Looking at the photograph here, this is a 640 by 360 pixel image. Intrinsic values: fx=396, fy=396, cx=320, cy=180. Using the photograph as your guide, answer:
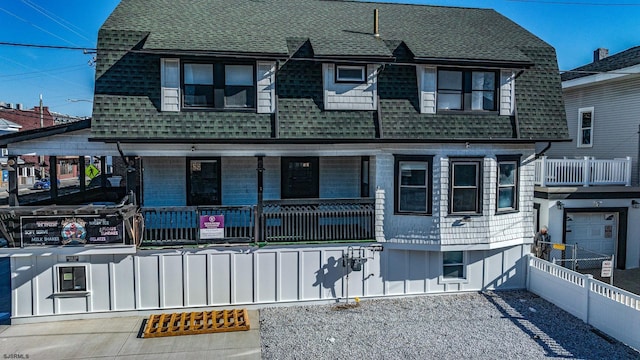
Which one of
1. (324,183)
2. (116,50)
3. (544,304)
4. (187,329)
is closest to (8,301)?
(187,329)

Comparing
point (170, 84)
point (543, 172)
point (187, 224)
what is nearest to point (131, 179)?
point (187, 224)

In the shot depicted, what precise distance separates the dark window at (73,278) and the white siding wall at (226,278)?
0.17 m

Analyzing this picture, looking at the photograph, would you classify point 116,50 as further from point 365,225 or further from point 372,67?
point 365,225

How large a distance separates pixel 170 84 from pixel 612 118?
14.8 metres

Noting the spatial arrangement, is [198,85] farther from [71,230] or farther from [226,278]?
[226,278]

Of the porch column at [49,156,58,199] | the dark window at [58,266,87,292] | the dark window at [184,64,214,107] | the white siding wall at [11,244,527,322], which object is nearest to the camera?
the white siding wall at [11,244,527,322]

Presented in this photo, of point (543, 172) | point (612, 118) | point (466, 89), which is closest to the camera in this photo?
point (466, 89)

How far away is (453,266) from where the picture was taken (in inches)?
437

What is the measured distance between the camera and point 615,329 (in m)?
8.47

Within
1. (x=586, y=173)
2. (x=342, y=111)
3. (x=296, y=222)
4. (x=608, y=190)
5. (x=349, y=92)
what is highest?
(x=349, y=92)

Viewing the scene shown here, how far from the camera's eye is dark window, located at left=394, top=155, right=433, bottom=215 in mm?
10398

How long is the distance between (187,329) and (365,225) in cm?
504

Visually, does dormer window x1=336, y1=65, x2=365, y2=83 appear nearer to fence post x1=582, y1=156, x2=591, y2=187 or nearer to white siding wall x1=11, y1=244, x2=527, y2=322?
white siding wall x1=11, y1=244, x2=527, y2=322

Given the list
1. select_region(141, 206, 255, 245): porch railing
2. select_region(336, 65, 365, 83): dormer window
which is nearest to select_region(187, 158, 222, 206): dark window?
select_region(141, 206, 255, 245): porch railing
